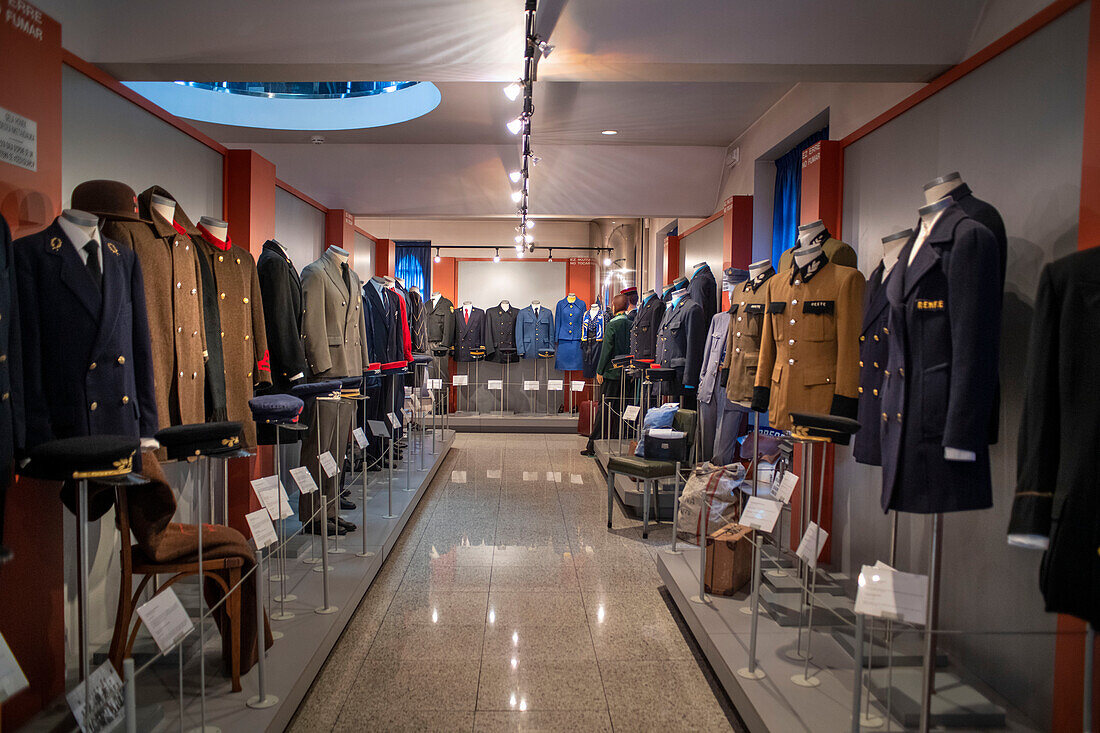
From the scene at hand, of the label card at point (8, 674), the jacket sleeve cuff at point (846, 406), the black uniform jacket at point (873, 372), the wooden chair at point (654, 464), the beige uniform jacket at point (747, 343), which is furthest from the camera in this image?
the wooden chair at point (654, 464)

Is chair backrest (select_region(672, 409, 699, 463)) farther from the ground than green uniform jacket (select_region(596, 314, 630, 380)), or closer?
closer

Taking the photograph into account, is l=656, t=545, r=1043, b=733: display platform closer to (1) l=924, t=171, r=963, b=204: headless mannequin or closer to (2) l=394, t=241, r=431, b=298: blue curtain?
(1) l=924, t=171, r=963, b=204: headless mannequin

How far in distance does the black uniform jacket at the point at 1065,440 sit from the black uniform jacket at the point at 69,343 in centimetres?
273

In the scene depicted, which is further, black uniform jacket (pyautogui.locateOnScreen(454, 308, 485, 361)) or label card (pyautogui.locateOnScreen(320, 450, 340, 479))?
black uniform jacket (pyautogui.locateOnScreen(454, 308, 485, 361))

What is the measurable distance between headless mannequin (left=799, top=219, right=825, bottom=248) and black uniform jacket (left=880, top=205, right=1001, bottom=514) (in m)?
1.10

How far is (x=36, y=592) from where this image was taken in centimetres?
235

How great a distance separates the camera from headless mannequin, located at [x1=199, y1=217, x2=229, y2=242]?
3291 mm

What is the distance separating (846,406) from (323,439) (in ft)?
9.84

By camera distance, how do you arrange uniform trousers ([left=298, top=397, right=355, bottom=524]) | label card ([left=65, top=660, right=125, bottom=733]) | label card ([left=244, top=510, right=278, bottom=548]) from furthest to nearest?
uniform trousers ([left=298, top=397, right=355, bottom=524]) → label card ([left=244, top=510, right=278, bottom=548]) → label card ([left=65, top=660, right=125, bottom=733])

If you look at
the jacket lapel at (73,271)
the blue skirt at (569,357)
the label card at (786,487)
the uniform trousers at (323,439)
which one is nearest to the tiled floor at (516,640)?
the uniform trousers at (323,439)

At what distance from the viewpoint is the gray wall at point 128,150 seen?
9.40 ft

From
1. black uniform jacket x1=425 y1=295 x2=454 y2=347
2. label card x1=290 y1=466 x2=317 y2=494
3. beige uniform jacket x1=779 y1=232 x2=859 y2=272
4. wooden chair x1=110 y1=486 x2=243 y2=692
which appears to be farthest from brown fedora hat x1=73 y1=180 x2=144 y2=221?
black uniform jacket x1=425 y1=295 x2=454 y2=347

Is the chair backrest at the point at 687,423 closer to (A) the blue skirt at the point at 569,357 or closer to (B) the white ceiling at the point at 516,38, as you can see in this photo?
(B) the white ceiling at the point at 516,38

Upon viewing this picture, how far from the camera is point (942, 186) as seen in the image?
7.69ft
